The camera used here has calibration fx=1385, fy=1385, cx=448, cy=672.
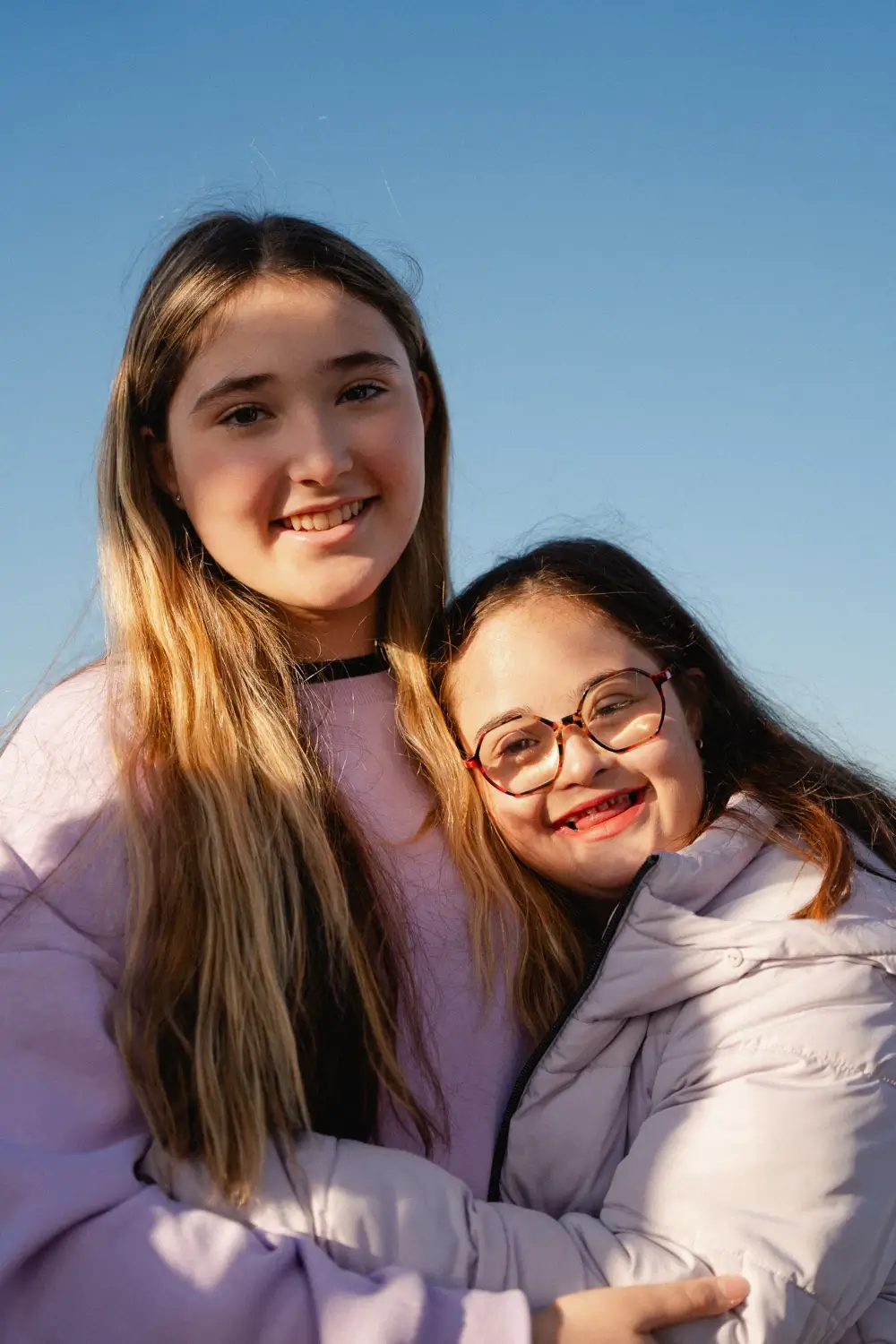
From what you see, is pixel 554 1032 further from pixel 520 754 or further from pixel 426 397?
pixel 426 397

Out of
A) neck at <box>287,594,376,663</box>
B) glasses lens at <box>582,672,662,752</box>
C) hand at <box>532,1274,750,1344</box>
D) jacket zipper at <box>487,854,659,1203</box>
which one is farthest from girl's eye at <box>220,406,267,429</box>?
hand at <box>532,1274,750,1344</box>

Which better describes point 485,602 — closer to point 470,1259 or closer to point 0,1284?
point 470,1259

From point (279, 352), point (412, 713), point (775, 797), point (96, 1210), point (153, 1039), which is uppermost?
point (279, 352)

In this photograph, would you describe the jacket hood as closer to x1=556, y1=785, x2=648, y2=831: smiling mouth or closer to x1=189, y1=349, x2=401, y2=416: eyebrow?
x1=556, y1=785, x2=648, y2=831: smiling mouth

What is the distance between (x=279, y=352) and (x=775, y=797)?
1351 mm

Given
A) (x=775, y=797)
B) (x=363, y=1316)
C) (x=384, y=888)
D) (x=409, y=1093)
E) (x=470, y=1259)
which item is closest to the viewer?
(x=363, y=1316)

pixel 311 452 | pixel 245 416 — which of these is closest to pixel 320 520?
pixel 311 452

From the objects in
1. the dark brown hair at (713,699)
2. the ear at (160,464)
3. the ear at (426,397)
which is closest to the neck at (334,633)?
the dark brown hair at (713,699)

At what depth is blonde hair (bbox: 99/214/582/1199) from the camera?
227cm

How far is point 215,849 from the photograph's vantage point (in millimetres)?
2447

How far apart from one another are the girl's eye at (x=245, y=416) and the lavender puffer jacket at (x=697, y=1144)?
3.84 ft

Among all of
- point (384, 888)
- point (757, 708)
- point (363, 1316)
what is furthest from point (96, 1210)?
point (757, 708)

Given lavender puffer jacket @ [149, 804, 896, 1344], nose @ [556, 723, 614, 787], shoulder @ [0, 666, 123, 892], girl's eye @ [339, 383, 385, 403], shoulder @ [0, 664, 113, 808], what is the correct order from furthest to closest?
girl's eye @ [339, 383, 385, 403]
nose @ [556, 723, 614, 787]
shoulder @ [0, 664, 113, 808]
shoulder @ [0, 666, 123, 892]
lavender puffer jacket @ [149, 804, 896, 1344]

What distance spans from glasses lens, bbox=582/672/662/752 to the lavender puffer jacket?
0.85 feet
